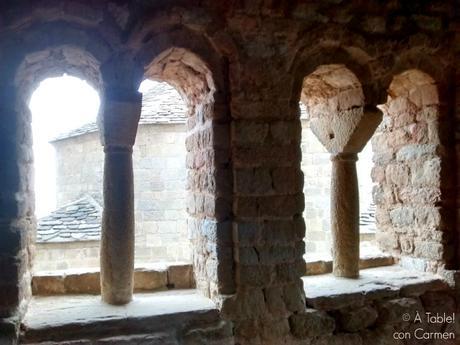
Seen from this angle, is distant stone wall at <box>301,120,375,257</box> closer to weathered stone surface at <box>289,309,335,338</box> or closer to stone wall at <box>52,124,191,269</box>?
stone wall at <box>52,124,191,269</box>

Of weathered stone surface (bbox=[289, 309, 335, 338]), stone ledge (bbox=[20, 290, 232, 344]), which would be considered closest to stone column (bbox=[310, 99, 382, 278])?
weathered stone surface (bbox=[289, 309, 335, 338])

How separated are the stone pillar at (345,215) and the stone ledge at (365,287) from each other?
0.11 m

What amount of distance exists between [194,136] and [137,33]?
2.49 feet

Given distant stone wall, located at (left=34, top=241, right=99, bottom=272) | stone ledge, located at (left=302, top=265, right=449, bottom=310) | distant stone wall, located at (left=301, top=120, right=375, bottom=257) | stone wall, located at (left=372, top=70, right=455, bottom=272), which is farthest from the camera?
distant stone wall, located at (left=301, top=120, right=375, bottom=257)

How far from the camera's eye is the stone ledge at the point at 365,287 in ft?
9.70

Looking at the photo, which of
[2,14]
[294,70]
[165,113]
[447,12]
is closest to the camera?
[2,14]

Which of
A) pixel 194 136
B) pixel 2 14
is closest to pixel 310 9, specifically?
pixel 194 136

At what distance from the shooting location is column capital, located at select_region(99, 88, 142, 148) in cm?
263

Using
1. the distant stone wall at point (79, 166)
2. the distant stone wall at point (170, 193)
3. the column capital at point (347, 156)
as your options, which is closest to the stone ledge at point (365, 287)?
the column capital at point (347, 156)

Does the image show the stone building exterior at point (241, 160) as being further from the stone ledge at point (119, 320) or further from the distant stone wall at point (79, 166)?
the distant stone wall at point (79, 166)

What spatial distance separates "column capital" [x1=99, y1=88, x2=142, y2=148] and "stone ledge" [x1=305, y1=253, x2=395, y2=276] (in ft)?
5.37

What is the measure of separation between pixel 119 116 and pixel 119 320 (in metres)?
1.06

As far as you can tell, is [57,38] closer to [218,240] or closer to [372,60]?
[218,240]

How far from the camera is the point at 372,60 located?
122 inches
